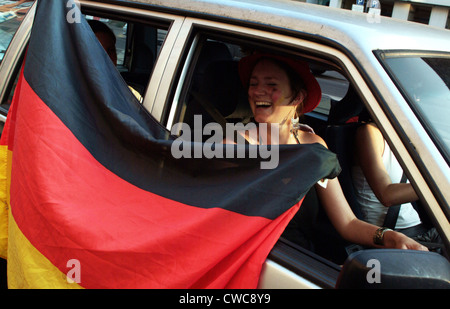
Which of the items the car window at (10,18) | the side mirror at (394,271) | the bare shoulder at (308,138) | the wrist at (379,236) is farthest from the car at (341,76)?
the car window at (10,18)

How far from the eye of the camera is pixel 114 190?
1.70 meters

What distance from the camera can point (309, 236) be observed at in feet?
6.78

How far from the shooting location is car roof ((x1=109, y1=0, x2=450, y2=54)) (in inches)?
59.2

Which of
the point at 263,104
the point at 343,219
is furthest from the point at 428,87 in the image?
the point at 263,104

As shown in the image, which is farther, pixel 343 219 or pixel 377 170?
pixel 377 170

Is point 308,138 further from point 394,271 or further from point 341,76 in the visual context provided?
point 394,271

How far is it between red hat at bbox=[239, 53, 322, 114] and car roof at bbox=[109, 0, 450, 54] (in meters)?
0.32

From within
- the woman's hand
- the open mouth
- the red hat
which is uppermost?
the red hat

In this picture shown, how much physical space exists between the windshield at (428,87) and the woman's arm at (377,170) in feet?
2.08

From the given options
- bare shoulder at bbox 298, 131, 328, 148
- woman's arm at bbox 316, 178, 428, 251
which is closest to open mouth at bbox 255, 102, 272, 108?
bare shoulder at bbox 298, 131, 328, 148

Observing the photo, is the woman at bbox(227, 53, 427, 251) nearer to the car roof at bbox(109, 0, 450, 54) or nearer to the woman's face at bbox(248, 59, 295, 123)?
the woman's face at bbox(248, 59, 295, 123)

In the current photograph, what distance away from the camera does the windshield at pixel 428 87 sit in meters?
1.38

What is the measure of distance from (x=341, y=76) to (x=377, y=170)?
71cm

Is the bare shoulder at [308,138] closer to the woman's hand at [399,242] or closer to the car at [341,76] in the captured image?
the car at [341,76]
